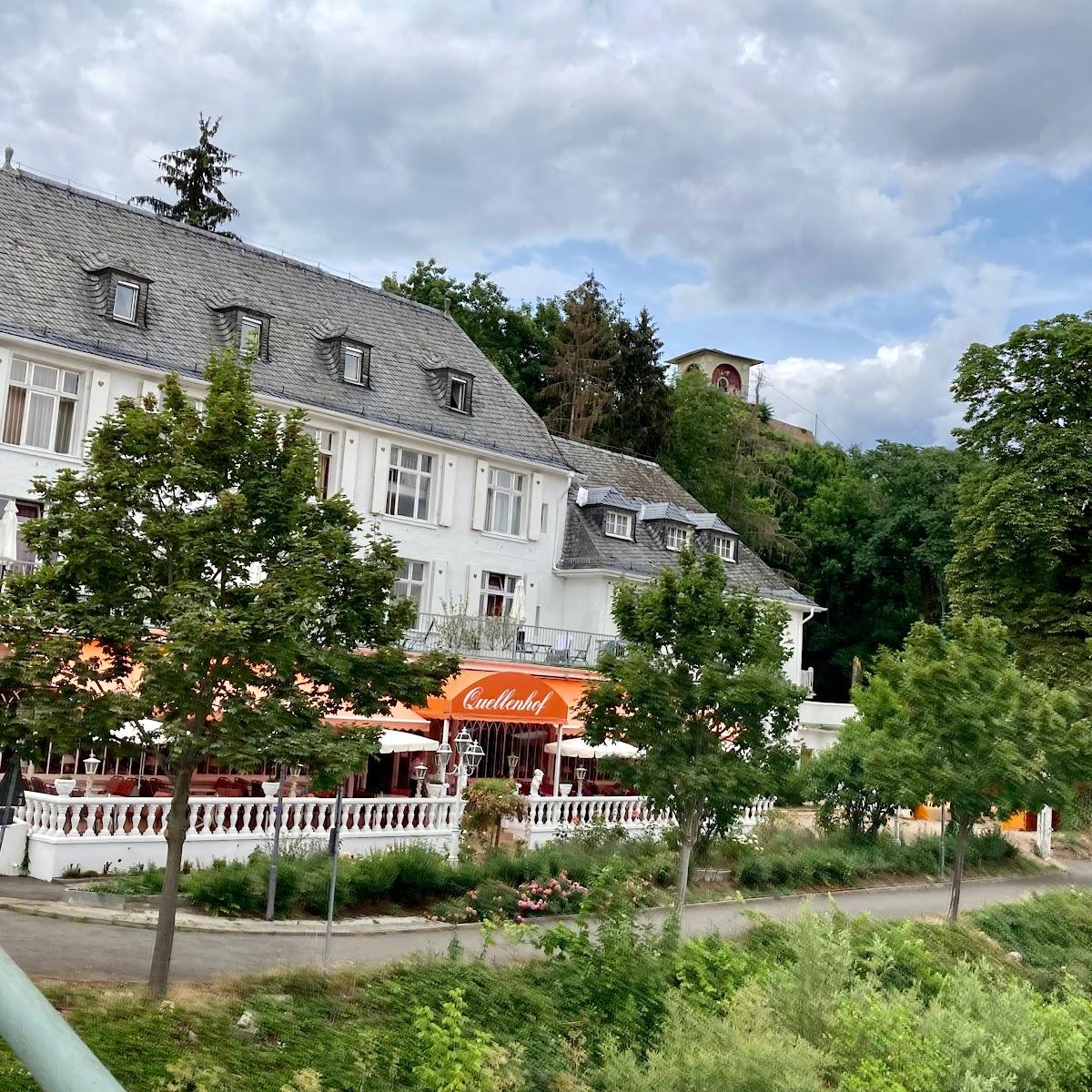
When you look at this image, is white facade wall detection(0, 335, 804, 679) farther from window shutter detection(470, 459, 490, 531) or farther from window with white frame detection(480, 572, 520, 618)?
window with white frame detection(480, 572, 520, 618)

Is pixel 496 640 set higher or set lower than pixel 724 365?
lower

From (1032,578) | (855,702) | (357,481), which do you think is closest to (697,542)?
(855,702)

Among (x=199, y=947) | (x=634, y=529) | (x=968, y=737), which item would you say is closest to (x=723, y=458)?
(x=634, y=529)

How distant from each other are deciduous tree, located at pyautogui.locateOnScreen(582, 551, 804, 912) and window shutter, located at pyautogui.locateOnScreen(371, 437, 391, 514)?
48.2 ft

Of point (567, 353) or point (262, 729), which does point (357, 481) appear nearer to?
point (262, 729)

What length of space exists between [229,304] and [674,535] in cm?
1720

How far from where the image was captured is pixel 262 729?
43.0 ft

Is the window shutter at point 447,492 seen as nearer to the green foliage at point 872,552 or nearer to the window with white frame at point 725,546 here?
the window with white frame at point 725,546

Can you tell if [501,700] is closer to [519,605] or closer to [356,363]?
[519,605]

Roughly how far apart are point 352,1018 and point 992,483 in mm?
32512

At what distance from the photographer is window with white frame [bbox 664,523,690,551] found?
43594 millimetres

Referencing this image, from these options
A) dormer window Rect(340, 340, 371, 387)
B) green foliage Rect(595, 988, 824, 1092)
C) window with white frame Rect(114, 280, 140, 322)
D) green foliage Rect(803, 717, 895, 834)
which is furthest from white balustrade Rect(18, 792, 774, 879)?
dormer window Rect(340, 340, 371, 387)

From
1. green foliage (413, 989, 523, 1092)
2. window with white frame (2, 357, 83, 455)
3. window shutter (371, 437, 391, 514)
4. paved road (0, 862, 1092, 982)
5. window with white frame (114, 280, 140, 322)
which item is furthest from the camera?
window shutter (371, 437, 391, 514)

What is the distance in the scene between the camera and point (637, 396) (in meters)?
59.7
